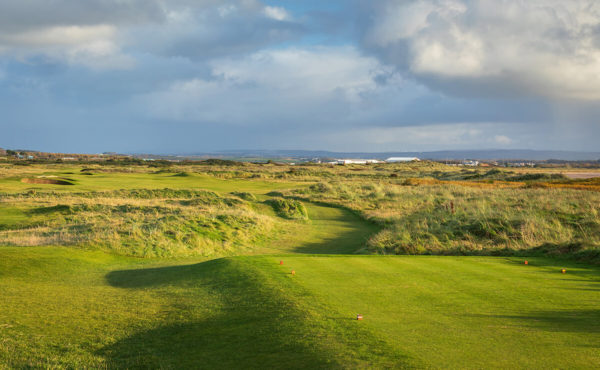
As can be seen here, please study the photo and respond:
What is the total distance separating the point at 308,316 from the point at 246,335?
1.03 metres

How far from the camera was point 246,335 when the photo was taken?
265 inches

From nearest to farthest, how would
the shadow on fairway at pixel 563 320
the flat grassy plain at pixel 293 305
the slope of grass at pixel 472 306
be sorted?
the slope of grass at pixel 472 306 < the flat grassy plain at pixel 293 305 < the shadow on fairway at pixel 563 320

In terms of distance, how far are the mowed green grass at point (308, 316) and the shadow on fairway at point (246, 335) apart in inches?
1.1

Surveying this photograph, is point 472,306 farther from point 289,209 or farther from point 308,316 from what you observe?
point 289,209

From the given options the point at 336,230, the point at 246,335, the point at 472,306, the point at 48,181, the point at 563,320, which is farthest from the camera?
the point at 48,181

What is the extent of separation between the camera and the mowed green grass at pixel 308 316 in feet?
18.2

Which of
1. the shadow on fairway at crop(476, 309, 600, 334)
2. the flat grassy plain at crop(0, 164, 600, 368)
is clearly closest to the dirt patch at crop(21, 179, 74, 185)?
the flat grassy plain at crop(0, 164, 600, 368)

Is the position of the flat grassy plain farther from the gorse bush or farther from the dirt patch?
the dirt patch

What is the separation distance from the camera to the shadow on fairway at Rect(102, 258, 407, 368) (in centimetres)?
559

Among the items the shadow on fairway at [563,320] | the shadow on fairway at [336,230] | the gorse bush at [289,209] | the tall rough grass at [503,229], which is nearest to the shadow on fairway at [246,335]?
the shadow on fairway at [563,320]

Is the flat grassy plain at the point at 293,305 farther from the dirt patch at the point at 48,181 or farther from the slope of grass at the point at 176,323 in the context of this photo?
the dirt patch at the point at 48,181

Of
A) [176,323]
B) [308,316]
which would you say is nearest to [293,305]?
[308,316]

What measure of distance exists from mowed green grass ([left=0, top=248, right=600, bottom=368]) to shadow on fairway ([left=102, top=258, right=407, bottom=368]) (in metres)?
0.03

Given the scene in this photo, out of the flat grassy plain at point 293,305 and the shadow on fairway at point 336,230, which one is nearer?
the flat grassy plain at point 293,305
